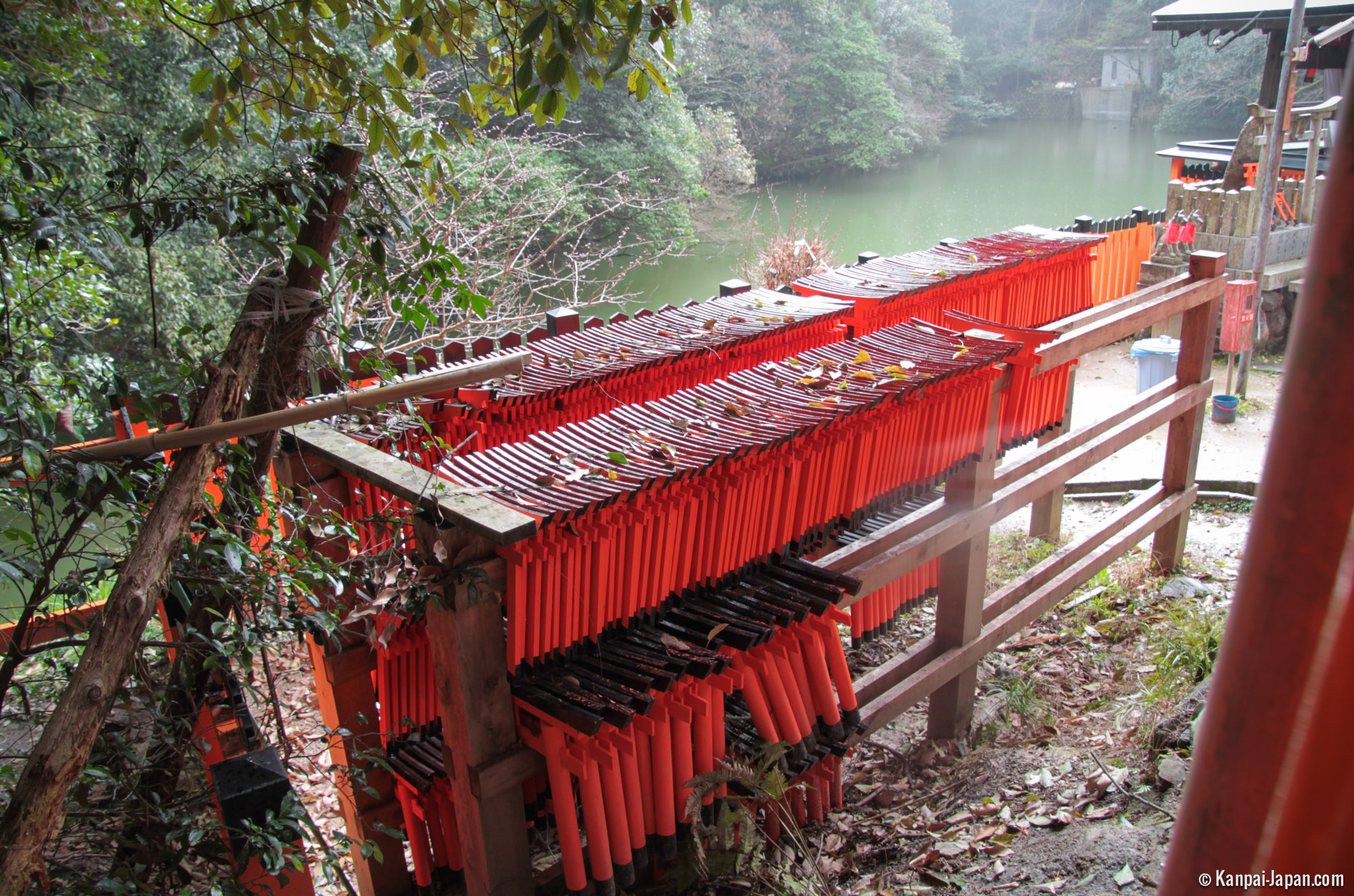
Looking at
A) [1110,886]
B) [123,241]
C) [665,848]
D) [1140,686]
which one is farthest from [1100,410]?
[123,241]

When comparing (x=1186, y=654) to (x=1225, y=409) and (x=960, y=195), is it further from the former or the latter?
(x=960, y=195)

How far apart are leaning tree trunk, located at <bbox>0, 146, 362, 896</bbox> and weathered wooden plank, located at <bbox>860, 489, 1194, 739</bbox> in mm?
2090

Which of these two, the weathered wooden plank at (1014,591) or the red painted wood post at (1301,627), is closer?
the red painted wood post at (1301,627)

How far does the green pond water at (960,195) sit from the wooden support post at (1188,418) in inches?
405

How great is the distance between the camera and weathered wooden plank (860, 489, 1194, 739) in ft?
10.4

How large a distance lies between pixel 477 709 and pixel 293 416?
804mm

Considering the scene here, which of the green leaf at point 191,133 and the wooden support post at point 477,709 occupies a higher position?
Result: the green leaf at point 191,133

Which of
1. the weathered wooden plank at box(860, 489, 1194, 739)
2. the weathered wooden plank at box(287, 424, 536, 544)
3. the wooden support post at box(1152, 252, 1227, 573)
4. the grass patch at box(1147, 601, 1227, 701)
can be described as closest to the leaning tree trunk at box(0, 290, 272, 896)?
the weathered wooden plank at box(287, 424, 536, 544)

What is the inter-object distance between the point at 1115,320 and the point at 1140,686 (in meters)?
1.75

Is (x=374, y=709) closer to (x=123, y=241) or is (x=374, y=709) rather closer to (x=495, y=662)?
(x=495, y=662)

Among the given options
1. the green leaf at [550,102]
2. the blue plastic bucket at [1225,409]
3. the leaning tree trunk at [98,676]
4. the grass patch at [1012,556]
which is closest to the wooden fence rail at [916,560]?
the grass patch at [1012,556]

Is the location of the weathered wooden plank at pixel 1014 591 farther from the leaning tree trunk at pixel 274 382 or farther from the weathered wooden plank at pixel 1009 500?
the leaning tree trunk at pixel 274 382

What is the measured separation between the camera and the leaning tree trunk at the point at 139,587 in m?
1.32

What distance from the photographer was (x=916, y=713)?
14.3ft
